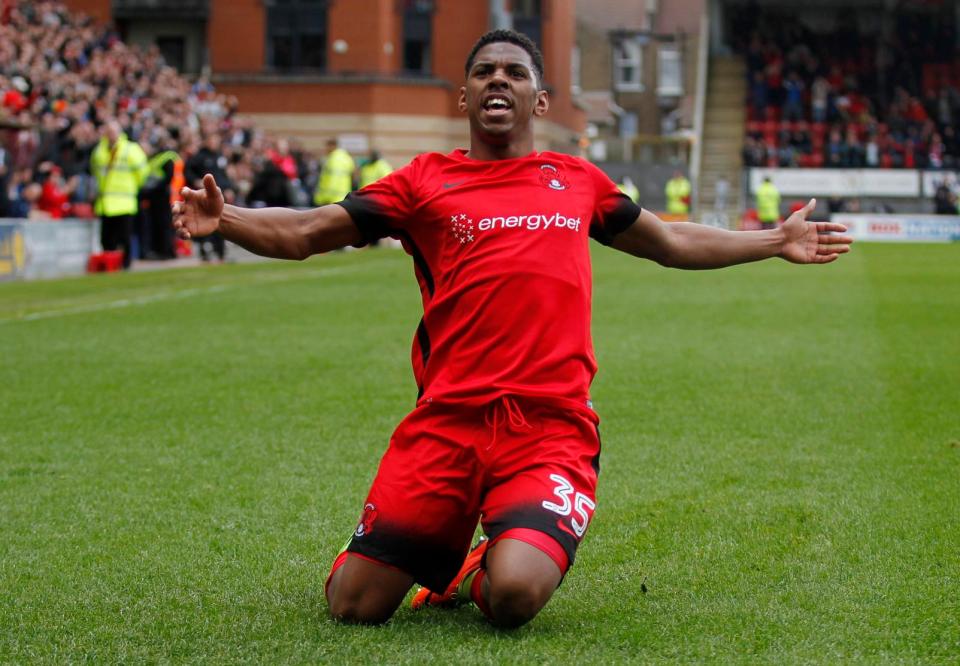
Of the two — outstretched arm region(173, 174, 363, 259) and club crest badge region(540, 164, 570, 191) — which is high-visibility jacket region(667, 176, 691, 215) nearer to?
Result: club crest badge region(540, 164, 570, 191)

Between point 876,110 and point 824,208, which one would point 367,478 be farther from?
point 876,110

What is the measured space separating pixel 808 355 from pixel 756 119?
45406 millimetres

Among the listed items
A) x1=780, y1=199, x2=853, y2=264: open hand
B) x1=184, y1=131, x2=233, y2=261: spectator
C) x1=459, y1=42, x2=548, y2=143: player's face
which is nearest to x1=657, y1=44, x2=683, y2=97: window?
x1=184, y1=131, x2=233, y2=261: spectator

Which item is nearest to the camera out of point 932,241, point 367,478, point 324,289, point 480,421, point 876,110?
point 480,421

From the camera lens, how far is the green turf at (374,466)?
4.73 meters

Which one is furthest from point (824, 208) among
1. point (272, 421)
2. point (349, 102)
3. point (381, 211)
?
point (381, 211)

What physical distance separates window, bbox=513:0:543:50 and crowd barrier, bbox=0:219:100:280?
31235mm

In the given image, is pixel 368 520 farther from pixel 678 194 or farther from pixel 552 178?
pixel 678 194

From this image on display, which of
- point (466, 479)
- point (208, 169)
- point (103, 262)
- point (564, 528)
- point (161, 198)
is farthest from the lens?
point (208, 169)

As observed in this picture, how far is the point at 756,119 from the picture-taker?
2254 inches

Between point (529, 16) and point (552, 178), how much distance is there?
4986 cm

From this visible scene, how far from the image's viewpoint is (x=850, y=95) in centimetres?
5747

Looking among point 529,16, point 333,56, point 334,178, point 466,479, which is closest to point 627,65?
point 529,16

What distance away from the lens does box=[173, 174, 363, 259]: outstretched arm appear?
194 inches
